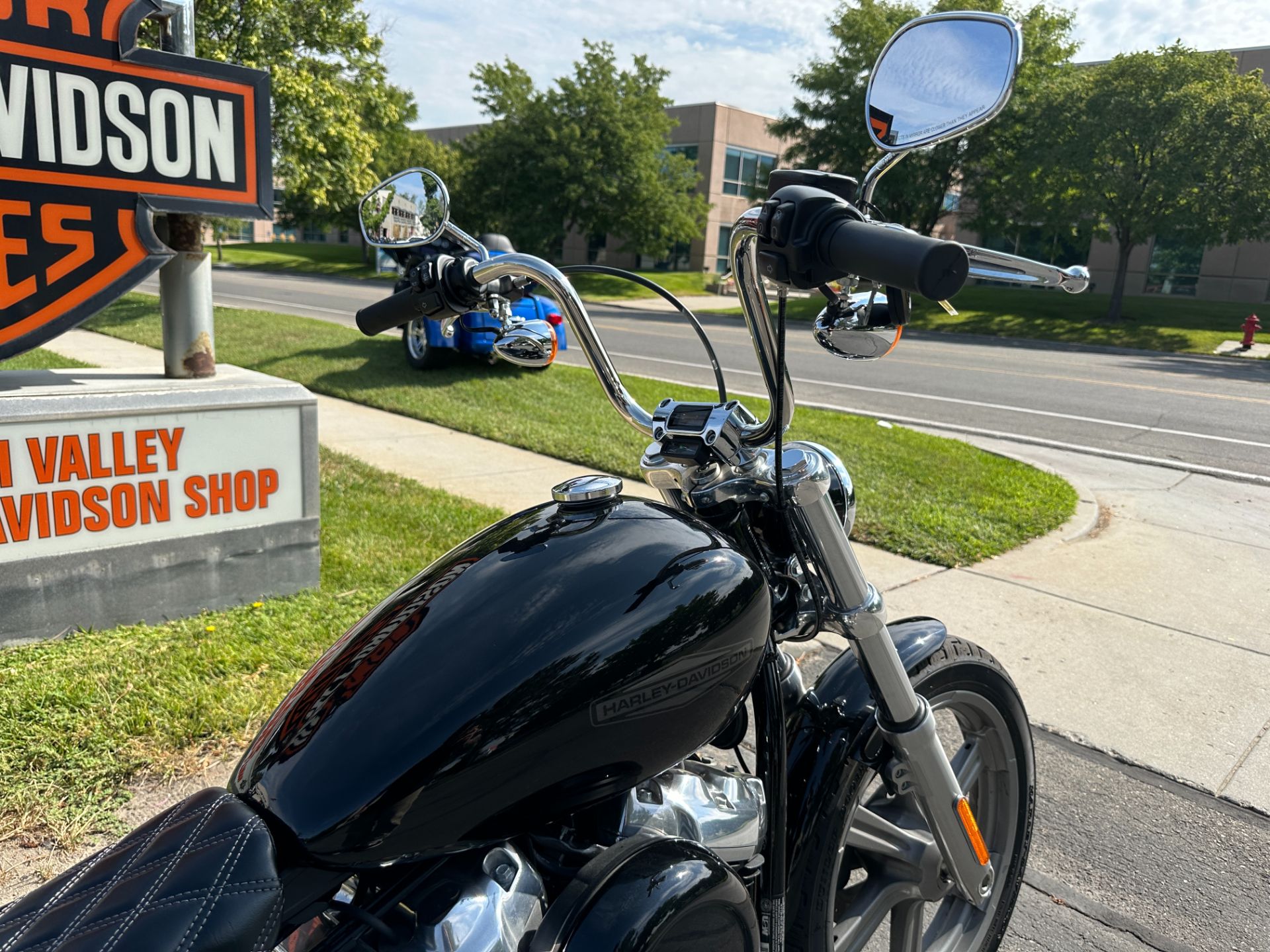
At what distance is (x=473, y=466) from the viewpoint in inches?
260

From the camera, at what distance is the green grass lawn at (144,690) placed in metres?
2.64

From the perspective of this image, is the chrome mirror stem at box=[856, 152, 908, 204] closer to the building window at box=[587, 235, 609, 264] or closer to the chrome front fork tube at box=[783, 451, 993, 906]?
the chrome front fork tube at box=[783, 451, 993, 906]

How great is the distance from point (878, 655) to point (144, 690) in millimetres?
2531

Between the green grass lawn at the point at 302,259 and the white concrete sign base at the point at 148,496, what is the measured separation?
99.9 feet

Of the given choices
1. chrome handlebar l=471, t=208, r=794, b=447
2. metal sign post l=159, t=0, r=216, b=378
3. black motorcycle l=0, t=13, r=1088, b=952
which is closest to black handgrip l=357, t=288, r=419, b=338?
black motorcycle l=0, t=13, r=1088, b=952

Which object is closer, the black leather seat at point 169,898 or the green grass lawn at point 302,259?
the black leather seat at point 169,898

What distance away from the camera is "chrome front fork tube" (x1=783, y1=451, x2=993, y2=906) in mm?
1536

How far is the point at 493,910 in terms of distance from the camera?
1199 millimetres

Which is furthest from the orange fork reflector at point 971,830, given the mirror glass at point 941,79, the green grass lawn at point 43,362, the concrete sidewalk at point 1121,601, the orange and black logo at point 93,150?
the green grass lawn at point 43,362

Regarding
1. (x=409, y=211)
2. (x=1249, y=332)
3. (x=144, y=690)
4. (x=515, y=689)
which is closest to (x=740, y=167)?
(x=1249, y=332)

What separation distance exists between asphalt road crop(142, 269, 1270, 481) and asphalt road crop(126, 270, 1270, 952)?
46 millimetres

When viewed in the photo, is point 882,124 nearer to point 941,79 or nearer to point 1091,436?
point 941,79

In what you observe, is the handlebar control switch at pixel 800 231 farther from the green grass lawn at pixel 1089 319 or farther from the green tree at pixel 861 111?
the green tree at pixel 861 111

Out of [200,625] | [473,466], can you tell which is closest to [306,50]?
[473,466]
